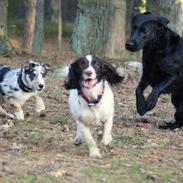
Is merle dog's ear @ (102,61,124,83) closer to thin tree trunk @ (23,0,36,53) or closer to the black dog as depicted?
the black dog

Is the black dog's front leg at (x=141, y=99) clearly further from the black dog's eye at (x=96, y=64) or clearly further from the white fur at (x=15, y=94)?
the black dog's eye at (x=96, y=64)

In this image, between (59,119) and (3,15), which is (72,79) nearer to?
(59,119)

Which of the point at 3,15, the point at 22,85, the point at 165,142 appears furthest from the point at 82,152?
the point at 3,15

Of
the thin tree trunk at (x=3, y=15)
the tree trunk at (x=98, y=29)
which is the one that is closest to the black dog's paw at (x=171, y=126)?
the tree trunk at (x=98, y=29)

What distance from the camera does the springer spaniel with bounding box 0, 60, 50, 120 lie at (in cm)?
1008

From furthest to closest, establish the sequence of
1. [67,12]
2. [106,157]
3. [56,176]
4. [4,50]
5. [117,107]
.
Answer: [67,12]
[4,50]
[117,107]
[106,157]
[56,176]

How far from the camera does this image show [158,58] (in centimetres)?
978

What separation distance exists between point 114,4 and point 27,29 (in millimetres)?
10597

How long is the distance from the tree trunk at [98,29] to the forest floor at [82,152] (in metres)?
5.56

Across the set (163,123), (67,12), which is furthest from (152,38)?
(67,12)

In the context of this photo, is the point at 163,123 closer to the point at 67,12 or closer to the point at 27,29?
the point at 27,29

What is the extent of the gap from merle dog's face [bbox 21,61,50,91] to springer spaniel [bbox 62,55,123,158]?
2.20 metres

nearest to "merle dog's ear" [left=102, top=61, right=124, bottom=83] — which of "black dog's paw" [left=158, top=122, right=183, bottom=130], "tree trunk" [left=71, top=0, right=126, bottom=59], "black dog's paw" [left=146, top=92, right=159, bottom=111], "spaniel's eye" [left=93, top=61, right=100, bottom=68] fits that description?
"spaniel's eye" [left=93, top=61, right=100, bottom=68]

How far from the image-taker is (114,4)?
17312 mm
